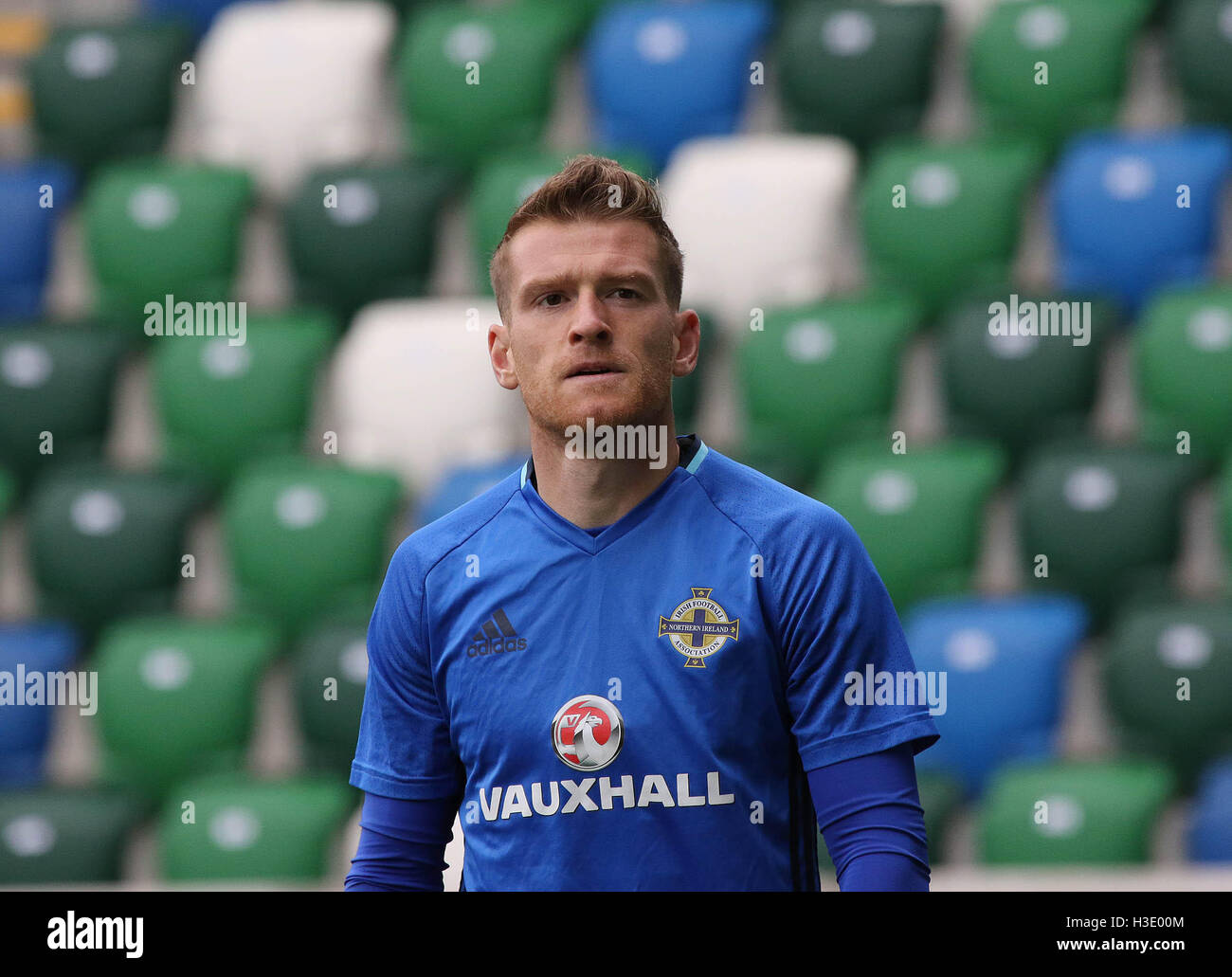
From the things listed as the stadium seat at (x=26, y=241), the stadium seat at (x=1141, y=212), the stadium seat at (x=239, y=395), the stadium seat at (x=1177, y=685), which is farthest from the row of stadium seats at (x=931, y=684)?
the stadium seat at (x=26, y=241)

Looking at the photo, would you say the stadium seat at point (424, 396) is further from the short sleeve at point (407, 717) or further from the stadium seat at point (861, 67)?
the short sleeve at point (407, 717)

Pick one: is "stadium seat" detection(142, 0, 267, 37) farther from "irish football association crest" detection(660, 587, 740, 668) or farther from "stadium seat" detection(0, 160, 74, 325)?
"irish football association crest" detection(660, 587, 740, 668)

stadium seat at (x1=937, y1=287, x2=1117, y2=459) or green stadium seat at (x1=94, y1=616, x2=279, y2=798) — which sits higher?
stadium seat at (x1=937, y1=287, x2=1117, y2=459)

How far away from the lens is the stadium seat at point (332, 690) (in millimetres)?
2246

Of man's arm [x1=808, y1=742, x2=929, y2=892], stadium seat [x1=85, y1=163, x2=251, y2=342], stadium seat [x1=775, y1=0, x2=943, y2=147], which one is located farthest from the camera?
stadium seat [x1=85, y1=163, x2=251, y2=342]

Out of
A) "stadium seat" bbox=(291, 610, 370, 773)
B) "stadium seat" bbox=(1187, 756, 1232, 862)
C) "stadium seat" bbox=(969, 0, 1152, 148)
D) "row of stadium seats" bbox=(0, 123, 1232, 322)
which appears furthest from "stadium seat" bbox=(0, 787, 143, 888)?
"stadium seat" bbox=(969, 0, 1152, 148)

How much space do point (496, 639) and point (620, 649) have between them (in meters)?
0.08

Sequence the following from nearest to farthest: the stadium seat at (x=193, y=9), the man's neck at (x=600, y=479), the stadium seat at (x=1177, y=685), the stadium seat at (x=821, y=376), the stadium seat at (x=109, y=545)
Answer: the man's neck at (x=600, y=479) → the stadium seat at (x=1177, y=685) → the stadium seat at (x=821, y=376) → the stadium seat at (x=109, y=545) → the stadium seat at (x=193, y=9)

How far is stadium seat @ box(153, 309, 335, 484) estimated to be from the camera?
100 inches

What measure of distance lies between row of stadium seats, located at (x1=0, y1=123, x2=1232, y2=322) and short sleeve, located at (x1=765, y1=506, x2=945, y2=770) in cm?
151

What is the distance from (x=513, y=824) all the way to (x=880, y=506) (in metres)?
1.32

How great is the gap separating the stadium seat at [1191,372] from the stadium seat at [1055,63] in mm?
401

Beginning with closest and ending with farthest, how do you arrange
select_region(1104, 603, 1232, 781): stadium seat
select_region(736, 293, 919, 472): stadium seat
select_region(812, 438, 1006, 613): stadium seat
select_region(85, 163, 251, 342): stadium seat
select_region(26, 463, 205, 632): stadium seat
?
select_region(1104, 603, 1232, 781): stadium seat → select_region(812, 438, 1006, 613): stadium seat → select_region(736, 293, 919, 472): stadium seat → select_region(26, 463, 205, 632): stadium seat → select_region(85, 163, 251, 342): stadium seat

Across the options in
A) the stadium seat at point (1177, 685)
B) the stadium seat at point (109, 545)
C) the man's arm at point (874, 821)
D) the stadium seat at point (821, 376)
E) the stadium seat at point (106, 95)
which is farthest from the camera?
the stadium seat at point (106, 95)
